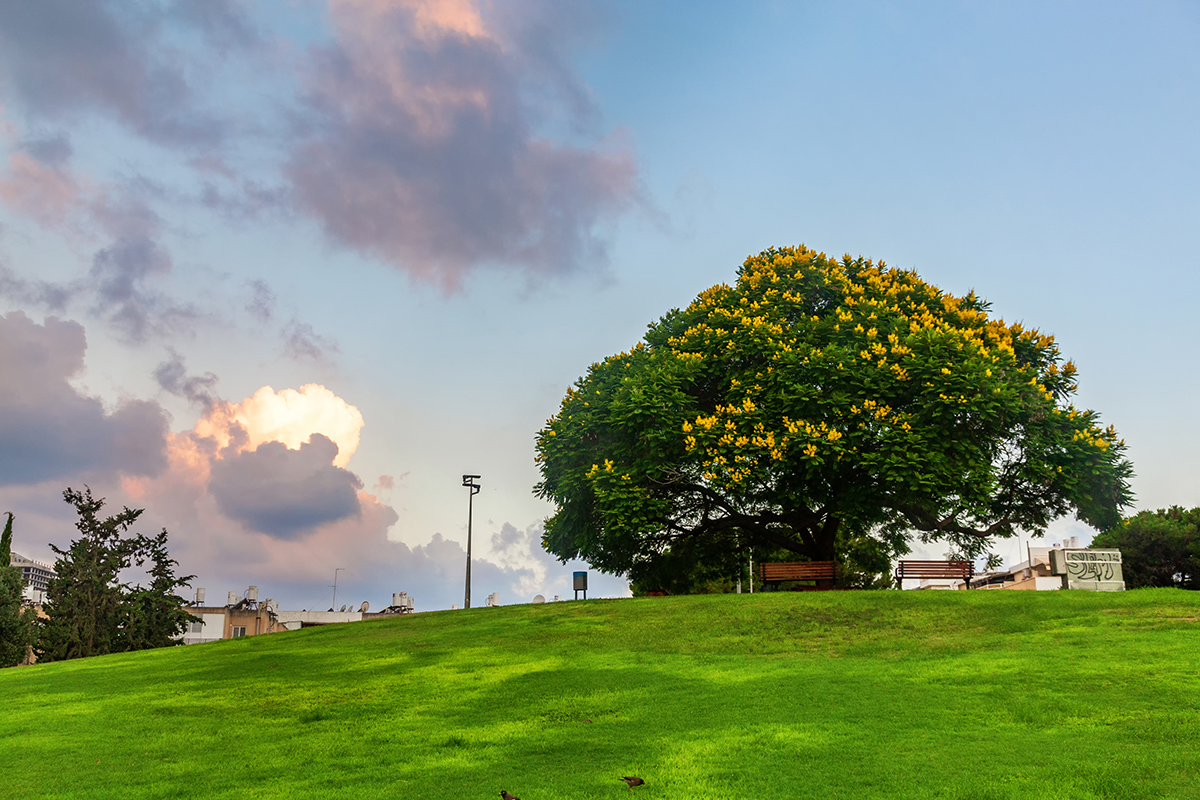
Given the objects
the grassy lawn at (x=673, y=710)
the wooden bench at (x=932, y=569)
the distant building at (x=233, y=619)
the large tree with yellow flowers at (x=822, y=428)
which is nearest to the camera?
the grassy lawn at (x=673, y=710)

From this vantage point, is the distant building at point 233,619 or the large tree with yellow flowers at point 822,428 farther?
the distant building at point 233,619

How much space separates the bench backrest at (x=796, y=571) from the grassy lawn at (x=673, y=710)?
6.60m

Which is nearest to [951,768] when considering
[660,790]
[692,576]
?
[660,790]

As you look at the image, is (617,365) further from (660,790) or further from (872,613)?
(660,790)

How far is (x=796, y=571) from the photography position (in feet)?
97.7

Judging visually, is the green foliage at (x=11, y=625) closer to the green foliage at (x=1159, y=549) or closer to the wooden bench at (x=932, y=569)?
the wooden bench at (x=932, y=569)

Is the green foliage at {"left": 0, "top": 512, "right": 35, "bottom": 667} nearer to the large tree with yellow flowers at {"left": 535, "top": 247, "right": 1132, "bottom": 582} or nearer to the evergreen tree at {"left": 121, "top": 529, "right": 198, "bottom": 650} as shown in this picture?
the evergreen tree at {"left": 121, "top": 529, "right": 198, "bottom": 650}

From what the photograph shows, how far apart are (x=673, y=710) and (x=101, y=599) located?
3104cm

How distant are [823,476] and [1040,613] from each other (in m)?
9.01

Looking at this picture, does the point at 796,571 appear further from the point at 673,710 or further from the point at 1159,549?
the point at 1159,549

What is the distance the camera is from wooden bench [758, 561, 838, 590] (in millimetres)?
29594

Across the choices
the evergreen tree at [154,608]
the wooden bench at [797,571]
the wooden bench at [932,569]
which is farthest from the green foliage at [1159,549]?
the evergreen tree at [154,608]

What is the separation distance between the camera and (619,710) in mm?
13633

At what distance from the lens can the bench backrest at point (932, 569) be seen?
102 ft
